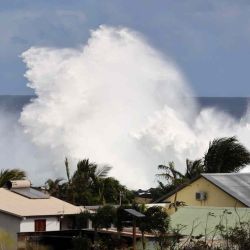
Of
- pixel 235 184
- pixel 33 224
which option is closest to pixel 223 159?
pixel 235 184

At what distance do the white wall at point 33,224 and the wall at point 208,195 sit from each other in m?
5.05

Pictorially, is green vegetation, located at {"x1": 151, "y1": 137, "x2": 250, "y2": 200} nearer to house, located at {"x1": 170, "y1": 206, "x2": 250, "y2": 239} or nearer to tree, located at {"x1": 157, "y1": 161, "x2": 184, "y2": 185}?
tree, located at {"x1": 157, "y1": 161, "x2": 184, "y2": 185}

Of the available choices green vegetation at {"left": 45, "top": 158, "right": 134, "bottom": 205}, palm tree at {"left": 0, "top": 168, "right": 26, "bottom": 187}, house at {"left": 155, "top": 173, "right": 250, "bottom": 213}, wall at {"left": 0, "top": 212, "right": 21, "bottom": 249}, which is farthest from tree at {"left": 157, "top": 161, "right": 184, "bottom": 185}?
wall at {"left": 0, "top": 212, "right": 21, "bottom": 249}

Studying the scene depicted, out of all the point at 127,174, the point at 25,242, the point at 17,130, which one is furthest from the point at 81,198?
the point at 17,130

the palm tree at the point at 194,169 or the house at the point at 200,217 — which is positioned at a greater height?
the palm tree at the point at 194,169

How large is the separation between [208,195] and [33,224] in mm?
6533

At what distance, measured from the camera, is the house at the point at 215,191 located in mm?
27516

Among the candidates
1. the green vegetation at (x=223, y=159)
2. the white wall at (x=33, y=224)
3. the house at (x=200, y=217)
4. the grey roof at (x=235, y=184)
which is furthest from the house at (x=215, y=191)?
the white wall at (x=33, y=224)

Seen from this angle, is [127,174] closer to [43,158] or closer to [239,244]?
[43,158]

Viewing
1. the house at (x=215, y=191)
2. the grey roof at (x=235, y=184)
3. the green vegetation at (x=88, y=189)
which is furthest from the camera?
the green vegetation at (x=88, y=189)

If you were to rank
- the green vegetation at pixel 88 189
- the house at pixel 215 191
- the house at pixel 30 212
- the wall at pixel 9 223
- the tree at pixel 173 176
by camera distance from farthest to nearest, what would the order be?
the green vegetation at pixel 88 189 → the tree at pixel 173 176 → the house at pixel 215 191 → the house at pixel 30 212 → the wall at pixel 9 223

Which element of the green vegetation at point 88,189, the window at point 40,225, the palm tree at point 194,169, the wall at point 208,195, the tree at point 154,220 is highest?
the palm tree at point 194,169

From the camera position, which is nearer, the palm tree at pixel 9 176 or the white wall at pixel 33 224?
the white wall at pixel 33 224

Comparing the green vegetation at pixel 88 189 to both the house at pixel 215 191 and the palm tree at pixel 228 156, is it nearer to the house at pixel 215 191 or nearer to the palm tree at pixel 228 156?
the house at pixel 215 191
